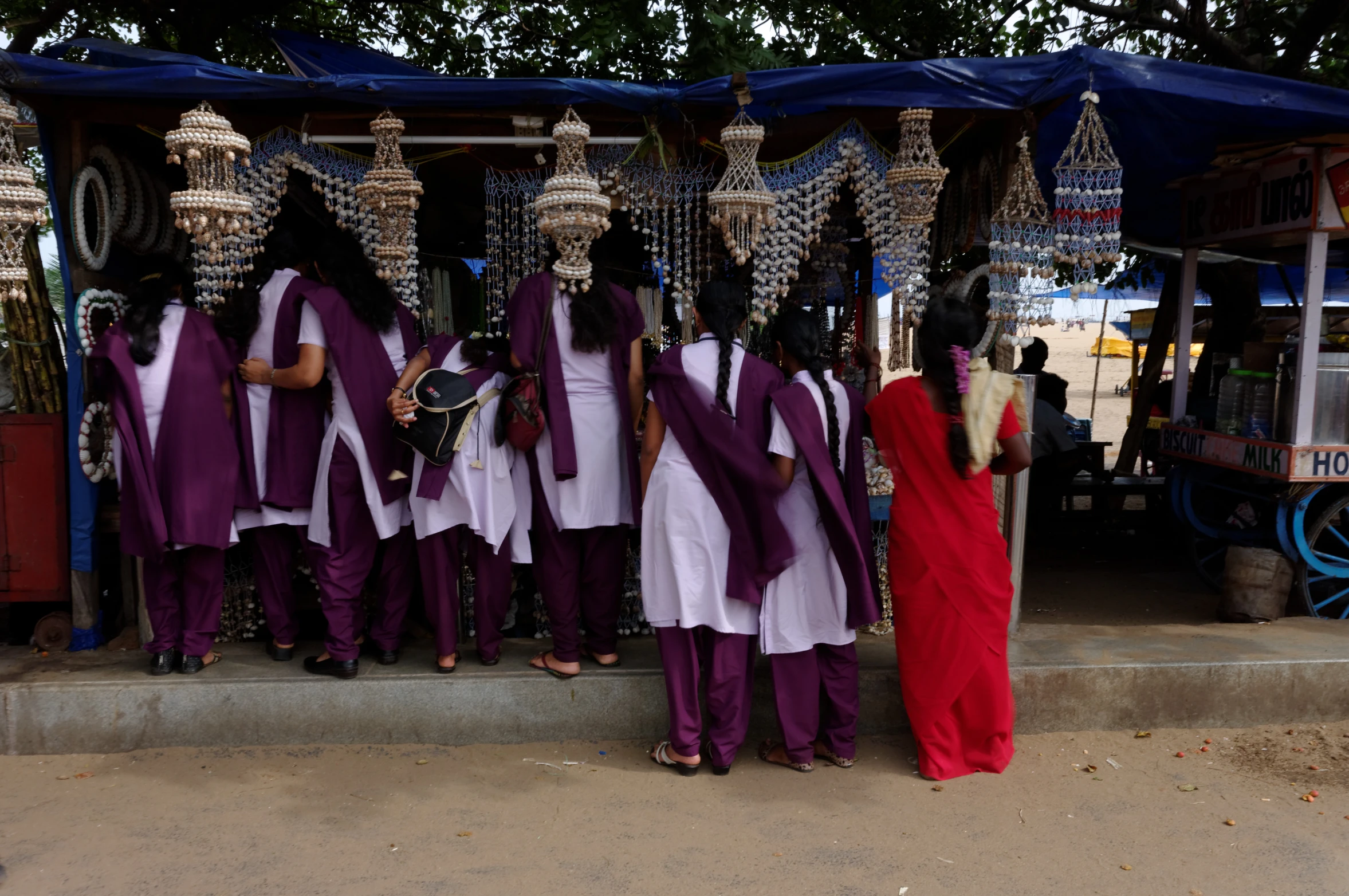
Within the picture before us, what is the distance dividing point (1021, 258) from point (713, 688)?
81.8 inches

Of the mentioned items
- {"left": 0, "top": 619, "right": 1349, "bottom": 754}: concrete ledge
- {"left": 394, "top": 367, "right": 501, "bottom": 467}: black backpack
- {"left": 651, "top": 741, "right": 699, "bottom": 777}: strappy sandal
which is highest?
{"left": 394, "top": 367, "right": 501, "bottom": 467}: black backpack

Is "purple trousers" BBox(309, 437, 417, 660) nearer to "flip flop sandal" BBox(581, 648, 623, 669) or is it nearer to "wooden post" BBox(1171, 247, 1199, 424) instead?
"flip flop sandal" BBox(581, 648, 623, 669)

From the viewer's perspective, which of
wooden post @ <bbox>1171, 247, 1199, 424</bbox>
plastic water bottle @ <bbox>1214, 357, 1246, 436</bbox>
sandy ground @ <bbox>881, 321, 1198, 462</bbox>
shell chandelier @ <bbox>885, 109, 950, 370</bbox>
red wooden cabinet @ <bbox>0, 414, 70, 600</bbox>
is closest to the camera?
shell chandelier @ <bbox>885, 109, 950, 370</bbox>

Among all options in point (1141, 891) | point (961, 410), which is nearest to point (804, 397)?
point (961, 410)

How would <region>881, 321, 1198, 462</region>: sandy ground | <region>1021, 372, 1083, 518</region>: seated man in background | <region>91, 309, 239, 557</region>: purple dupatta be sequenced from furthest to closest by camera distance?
<region>881, 321, 1198, 462</region>: sandy ground < <region>1021, 372, 1083, 518</region>: seated man in background < <region>91, 309, 239, 557</region>: purple dupatta

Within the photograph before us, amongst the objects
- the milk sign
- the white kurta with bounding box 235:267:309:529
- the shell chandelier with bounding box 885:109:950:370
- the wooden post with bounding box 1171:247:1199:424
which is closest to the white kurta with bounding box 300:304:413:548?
the white kurta with bounding box 235:267:309:529

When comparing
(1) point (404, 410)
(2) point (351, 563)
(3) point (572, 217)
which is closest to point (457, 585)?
(2) point (351, 563)

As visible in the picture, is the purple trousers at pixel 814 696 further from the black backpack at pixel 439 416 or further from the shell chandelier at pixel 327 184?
the shell chandelier at pixel 327 184

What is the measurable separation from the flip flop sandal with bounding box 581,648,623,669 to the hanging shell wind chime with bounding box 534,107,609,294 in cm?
142

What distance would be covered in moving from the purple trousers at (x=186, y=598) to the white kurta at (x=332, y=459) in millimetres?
422

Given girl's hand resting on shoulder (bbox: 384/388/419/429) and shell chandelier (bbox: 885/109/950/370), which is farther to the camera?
shell chandelier (bbox: 885/109/950/370)

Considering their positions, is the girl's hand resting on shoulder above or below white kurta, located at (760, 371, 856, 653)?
above

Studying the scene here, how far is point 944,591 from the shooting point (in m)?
3.28

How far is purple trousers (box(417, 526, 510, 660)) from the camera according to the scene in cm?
368
